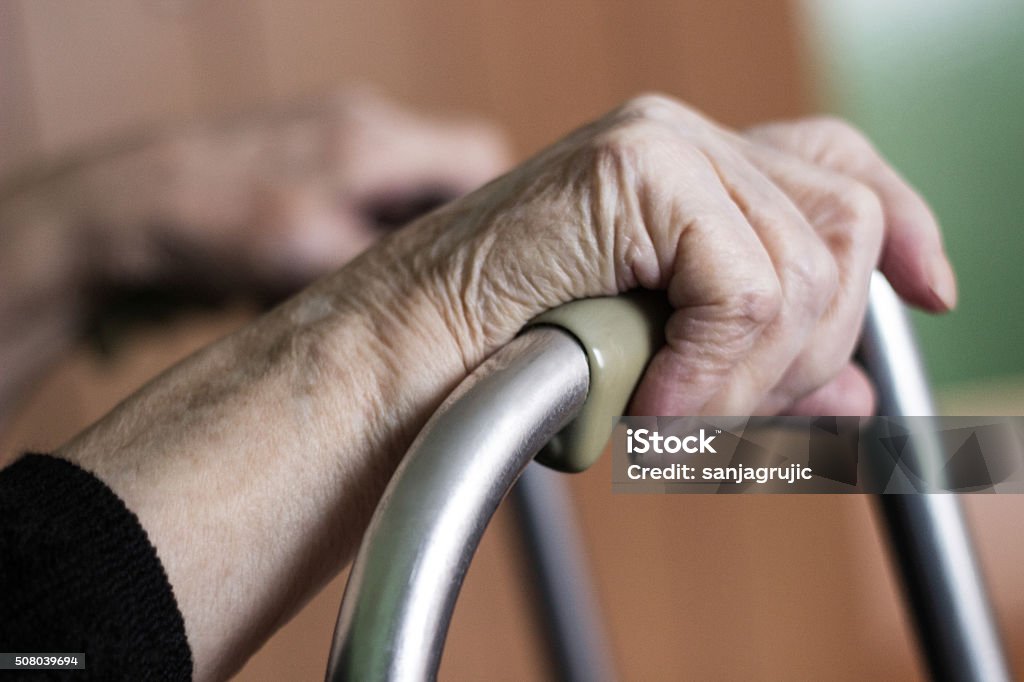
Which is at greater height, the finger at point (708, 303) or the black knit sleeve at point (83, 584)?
the finger at point (708, 303)

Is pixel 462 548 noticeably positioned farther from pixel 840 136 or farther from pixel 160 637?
pixel 840 136

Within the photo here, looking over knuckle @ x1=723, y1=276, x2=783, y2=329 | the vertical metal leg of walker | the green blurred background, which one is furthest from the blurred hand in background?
the green blurred background

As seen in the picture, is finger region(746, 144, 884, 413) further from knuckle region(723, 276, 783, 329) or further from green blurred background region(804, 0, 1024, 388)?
green blurred background region(804, 0, 1024, 388)

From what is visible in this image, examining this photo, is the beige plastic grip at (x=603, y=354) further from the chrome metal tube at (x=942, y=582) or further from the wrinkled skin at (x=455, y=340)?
the chrome metal tube at (x=942, y=582)

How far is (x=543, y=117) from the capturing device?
137 centimetres

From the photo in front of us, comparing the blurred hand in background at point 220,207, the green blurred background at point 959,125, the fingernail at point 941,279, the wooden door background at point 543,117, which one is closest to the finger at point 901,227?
the fingernail at point 941,279

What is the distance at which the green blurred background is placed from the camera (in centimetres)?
159

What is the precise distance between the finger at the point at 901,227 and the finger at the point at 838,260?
2 cm

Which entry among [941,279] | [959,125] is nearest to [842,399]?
[941,279]

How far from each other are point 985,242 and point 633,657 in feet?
3.05

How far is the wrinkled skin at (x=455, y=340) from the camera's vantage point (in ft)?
1.05

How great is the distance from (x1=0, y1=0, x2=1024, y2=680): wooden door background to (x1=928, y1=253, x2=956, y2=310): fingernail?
25.8 inches

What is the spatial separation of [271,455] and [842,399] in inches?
9.5

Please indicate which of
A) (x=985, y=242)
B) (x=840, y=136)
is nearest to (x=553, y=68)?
(x=985, y=242)
